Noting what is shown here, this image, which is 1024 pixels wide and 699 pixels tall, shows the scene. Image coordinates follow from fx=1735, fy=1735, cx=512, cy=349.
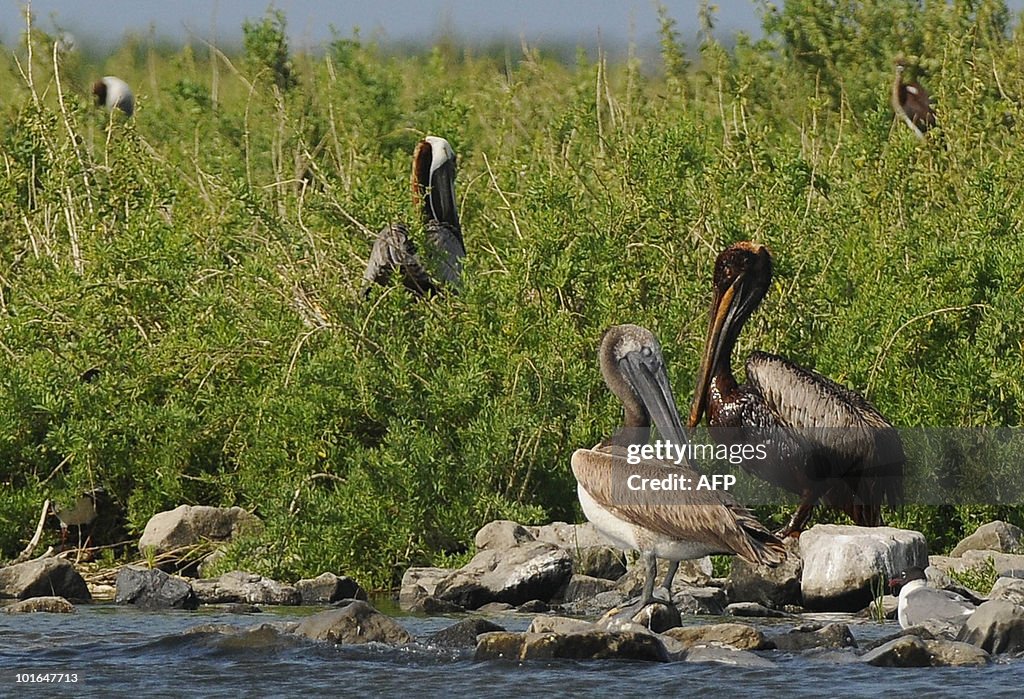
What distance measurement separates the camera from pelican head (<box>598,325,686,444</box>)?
294 inches

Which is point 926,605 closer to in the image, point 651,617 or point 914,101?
point 651,617

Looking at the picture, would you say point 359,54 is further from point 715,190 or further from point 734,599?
point 734,599

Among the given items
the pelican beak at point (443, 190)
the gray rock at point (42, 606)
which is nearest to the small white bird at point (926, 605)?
the gray rock at point (42, 606)

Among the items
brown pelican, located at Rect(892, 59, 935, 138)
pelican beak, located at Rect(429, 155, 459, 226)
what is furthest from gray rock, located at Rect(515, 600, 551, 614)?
brown pelican, located at Rect(892, 59, 935, 138)

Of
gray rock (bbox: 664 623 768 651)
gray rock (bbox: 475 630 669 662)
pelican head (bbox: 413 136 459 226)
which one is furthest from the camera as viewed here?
pelican head (bbox: 413 136 459 226)

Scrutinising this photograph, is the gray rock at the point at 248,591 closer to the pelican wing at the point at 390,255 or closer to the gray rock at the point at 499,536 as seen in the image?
the gray rock at the point at 499,536

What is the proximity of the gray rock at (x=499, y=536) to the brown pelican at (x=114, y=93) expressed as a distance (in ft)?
41.7

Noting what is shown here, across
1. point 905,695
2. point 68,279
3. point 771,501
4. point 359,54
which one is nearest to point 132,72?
point 359,54

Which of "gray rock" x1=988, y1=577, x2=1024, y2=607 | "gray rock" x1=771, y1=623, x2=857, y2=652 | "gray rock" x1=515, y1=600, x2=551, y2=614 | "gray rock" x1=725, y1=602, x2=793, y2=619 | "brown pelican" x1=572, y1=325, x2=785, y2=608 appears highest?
"brown pelican" x1=572, y1=325, x2=785, y2=608

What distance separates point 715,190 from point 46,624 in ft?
13.9

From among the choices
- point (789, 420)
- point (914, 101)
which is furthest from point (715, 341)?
point (914, 101)

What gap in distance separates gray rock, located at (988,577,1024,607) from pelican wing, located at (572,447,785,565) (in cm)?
89

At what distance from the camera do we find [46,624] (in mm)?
7156

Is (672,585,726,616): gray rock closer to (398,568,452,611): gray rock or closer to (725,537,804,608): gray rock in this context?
(725,537,804,608): gray rock
